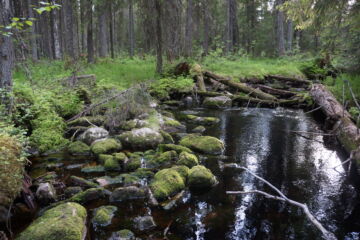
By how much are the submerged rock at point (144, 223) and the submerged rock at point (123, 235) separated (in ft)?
0.70

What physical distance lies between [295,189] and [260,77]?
1256 cm

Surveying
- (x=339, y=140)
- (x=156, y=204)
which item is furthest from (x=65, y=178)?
(x=339, y=140)

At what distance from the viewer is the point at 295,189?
5.38 m

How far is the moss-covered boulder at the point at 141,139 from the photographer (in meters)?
7.57

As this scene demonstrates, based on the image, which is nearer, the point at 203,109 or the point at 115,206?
the point at 115,206

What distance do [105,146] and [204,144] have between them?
254cm

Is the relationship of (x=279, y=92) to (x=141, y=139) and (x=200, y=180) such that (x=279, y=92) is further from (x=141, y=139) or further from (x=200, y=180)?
(x=200, y=180)

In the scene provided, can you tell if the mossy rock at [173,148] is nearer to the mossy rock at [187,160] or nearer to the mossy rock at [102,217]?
the mossy rock at [187,160]

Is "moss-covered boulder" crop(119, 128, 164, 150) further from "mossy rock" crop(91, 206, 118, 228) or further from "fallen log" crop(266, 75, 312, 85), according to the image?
"fallen log" crop(266, 75, 312, 85)

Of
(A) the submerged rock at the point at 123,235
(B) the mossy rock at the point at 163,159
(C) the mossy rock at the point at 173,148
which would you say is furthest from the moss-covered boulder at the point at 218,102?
(A) the submerged rock at the point at 123,235

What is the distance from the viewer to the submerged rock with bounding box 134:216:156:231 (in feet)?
13.9

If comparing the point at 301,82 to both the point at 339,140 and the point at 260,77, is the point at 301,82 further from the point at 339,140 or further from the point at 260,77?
the point at 339,140

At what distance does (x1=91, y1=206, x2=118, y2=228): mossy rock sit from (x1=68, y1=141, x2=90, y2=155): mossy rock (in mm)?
2809

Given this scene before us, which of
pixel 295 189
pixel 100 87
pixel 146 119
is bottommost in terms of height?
pixel 295 189
